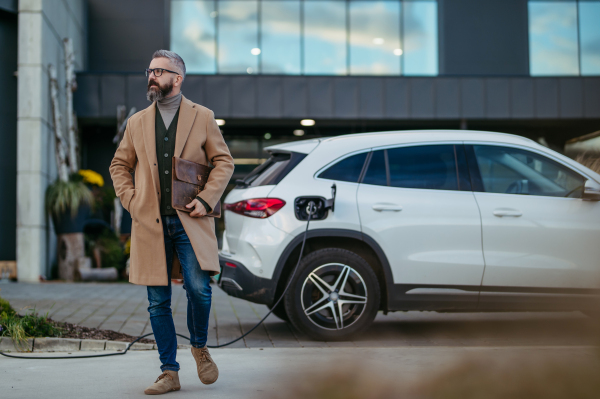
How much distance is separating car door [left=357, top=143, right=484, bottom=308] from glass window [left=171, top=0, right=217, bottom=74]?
41.5 feet

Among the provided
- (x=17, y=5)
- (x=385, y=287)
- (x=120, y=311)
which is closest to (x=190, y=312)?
(x=385, y=287)

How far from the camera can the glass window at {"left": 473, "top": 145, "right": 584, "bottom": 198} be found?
5.84 metres

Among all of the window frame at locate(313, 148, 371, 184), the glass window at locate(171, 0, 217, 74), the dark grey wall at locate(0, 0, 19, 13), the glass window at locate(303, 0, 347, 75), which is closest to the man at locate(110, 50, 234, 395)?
the window frame at locate(313, 148, 371, 184)

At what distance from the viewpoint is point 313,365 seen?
1.37m

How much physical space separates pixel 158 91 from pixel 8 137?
34.5ft

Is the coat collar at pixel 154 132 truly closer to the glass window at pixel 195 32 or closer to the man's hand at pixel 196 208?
the man's hand at pixel 196 208

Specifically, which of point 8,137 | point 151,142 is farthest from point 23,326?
point 8,137

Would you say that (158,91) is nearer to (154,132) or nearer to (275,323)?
(154,132)

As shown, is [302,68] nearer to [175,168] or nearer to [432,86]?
[432,86]

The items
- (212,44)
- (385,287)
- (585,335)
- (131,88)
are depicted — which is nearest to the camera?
Answer: (585,335)

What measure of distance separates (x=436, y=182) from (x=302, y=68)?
12.4 m

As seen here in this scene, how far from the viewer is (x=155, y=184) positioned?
12.2 feet

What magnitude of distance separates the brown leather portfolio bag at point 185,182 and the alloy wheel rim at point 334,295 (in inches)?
75.3

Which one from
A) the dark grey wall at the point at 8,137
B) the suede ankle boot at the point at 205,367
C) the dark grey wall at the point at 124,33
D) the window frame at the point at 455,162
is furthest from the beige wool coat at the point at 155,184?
the dark grey wall at the point at 124,33
